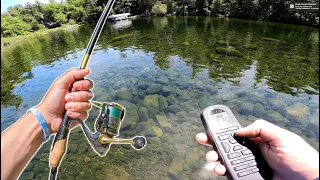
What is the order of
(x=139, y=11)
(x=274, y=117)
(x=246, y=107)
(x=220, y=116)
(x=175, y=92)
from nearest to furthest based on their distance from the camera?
(x=220, y=116) < (x=274, y=117) < (x=246, y=107) < (x=175, y=92) < (x=139, y=11)

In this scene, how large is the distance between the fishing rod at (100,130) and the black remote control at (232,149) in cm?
39

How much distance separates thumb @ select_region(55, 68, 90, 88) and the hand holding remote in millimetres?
850

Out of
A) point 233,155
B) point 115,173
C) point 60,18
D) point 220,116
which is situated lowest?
point 115,173

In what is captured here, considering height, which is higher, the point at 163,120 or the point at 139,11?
the point at 139,11

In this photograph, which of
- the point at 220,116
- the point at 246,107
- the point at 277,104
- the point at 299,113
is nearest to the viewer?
the point at 220,116

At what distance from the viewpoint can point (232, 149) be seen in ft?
3.87

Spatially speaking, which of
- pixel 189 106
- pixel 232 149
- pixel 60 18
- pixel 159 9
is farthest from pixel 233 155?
pixel 60 18

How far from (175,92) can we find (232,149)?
15.6 feet

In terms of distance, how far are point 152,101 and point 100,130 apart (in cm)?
425

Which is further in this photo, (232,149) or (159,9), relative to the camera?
(159,9)

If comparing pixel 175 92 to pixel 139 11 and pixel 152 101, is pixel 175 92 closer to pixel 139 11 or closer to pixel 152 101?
pixel 152 101

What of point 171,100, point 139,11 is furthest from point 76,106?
point 139,11

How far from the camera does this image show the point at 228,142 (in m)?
1.21

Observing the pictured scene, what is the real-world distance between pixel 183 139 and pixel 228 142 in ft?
9.99
